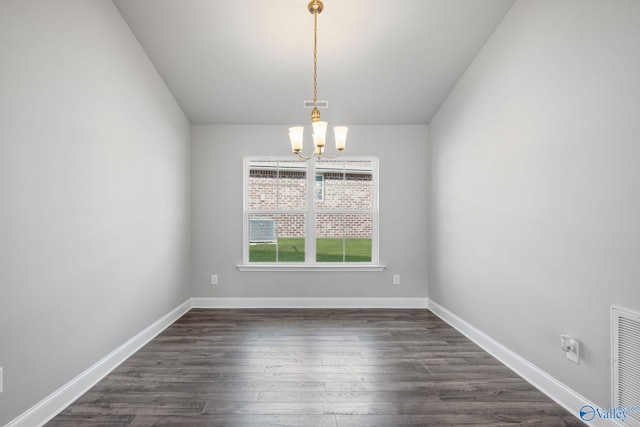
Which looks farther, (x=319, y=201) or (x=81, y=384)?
(x=319, y=201)

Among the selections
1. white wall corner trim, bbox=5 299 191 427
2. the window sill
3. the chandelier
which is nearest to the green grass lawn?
the window sill

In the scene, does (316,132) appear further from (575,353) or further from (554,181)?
(575,353)

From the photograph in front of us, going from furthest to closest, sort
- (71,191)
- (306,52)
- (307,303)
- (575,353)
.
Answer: (307,303) < (306,52) < (71,191) < (575,353)

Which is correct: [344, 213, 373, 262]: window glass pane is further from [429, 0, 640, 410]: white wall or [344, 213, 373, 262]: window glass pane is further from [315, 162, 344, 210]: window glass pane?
[429, 0, 640, 410]: white wall

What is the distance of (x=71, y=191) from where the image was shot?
2.16 m

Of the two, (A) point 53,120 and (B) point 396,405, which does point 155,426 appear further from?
(A) point 53,120

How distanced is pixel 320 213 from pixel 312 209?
0.39 feet

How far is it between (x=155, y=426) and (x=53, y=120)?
6.20ft

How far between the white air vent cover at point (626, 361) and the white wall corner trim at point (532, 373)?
0.14 metres

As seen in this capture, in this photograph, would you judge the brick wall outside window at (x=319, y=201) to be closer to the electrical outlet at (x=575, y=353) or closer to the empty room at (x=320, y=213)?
the empty room at (x=320, y=213)

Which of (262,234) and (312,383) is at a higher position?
(262,234)

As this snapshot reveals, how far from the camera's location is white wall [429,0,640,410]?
174cm

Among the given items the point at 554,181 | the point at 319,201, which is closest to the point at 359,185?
the point at 319,201

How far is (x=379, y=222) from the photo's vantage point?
14.2 ft
